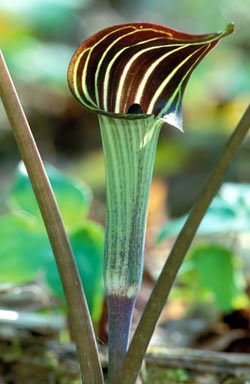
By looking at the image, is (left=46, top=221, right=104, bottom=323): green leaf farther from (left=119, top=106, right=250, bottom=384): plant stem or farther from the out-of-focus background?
(left=119, top=106, right=250, bottom=384): plant stem

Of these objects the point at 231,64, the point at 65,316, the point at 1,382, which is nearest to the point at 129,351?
the point at 1,382

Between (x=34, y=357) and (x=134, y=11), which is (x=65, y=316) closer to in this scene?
(x=34, y=357)

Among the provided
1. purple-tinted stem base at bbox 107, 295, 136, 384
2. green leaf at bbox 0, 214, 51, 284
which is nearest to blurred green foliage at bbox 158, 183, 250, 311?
green leaf at bbox 0, 214, 51, 284

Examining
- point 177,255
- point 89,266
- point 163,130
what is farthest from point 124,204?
point 163,130

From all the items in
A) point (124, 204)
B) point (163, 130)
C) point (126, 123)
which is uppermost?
point (163, 130)

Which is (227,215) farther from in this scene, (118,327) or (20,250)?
(118,327)

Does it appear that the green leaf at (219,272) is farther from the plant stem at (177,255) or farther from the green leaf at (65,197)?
the plant stem at (177,255)

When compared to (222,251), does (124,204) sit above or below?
above
